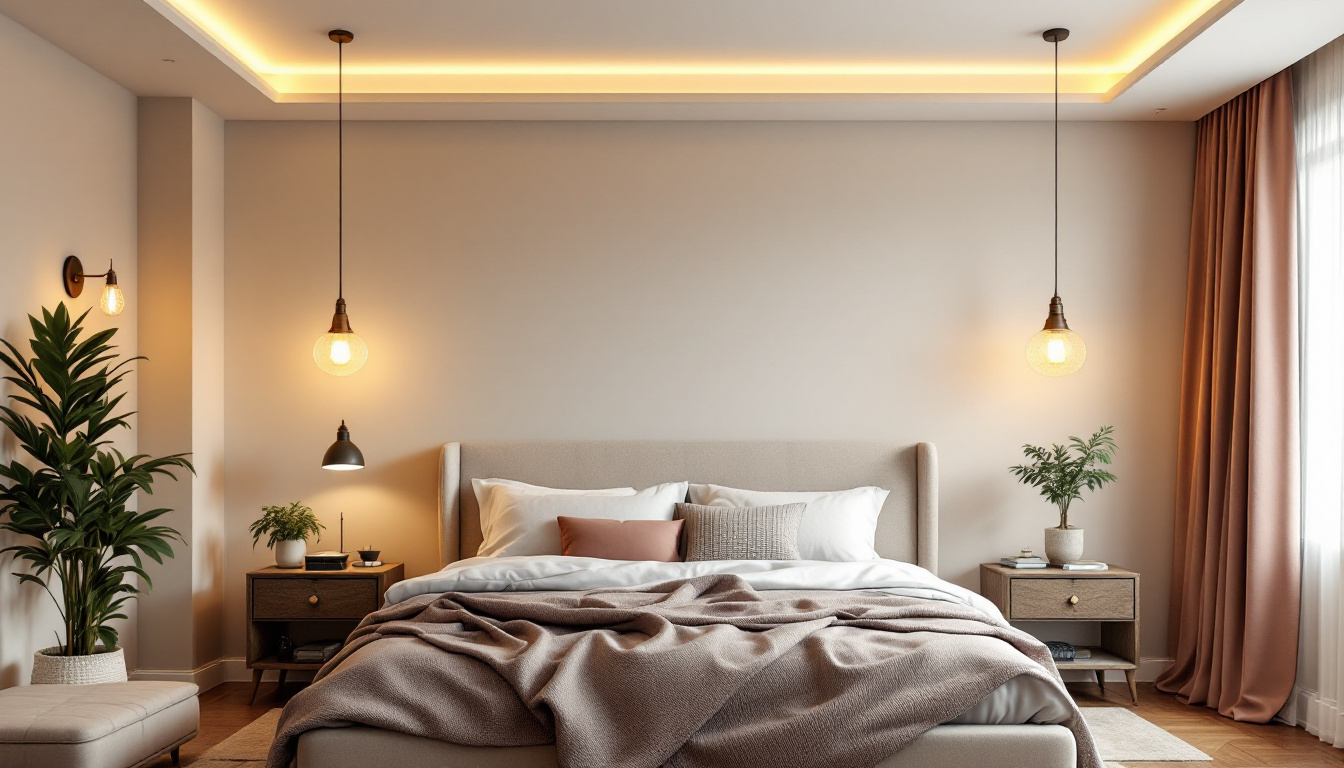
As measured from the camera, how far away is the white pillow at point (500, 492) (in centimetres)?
478

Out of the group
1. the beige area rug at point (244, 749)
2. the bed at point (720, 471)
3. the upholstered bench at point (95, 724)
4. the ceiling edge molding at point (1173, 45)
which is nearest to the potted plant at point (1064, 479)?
the bed at point (720, 471)

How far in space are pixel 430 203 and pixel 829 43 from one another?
203cm

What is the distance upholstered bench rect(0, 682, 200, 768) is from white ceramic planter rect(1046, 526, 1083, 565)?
3.58 meters

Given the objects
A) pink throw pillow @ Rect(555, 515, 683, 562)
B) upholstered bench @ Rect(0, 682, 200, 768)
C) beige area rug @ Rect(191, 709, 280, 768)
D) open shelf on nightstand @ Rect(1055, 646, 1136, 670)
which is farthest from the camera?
open shelf on nightstand @ Rect(1055, 646, 1136, 670)

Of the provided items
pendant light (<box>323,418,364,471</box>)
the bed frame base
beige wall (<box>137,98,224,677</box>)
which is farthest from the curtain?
beige wall (<box>137,98,224,677</box>)

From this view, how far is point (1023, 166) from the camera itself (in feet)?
17.0

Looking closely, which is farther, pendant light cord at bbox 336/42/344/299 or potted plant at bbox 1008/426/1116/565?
pendant light cord at bbox 336/42/344/299

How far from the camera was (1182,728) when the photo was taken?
4.30 m

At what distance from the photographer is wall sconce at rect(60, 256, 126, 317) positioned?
4.15 m

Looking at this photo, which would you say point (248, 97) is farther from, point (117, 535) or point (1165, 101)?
point (1165, 101)

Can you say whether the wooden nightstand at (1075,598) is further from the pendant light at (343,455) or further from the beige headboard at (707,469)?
the pendant light at (343,455)

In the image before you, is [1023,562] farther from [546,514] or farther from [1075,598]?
[546,514]

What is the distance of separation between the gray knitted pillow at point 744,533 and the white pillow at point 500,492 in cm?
47

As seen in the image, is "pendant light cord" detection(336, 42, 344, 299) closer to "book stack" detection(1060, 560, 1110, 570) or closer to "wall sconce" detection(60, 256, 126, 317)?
"wall sconce" detection(60, 256, 126, 317)
